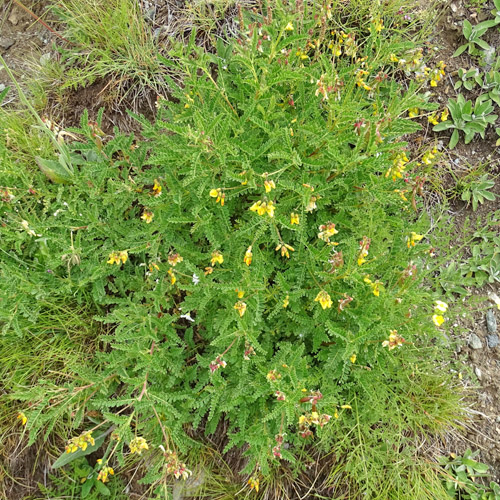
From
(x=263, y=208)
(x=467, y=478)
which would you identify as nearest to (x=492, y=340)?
(x=467, y=478)

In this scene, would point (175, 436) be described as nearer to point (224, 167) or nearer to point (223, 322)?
point (223, 322)

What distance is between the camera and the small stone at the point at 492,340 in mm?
2871

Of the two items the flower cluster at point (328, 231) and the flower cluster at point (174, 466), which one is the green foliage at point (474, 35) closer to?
the flower cluster at point (328, 231)

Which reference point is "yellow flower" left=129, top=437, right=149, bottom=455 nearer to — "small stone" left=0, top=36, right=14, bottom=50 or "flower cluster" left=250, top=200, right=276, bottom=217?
"flower cluster" left=250, top=200, right=276, bottom=217

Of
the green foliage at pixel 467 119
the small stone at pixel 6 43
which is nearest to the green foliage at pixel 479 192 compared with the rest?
the green foliage at pixel 467 119

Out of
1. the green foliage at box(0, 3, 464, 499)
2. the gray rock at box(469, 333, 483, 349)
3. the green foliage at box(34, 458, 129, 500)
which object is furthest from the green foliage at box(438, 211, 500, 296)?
the green foliage at box(34, 458, 129, 500)

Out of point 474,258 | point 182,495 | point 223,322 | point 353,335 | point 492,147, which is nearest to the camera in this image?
point 353,335

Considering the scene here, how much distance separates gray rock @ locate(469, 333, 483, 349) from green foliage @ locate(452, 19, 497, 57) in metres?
2.11

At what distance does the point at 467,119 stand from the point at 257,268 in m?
2.09

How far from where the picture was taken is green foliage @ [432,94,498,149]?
302 centimetres

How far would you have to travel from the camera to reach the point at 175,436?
2.22 m

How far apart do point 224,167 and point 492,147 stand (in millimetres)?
2260

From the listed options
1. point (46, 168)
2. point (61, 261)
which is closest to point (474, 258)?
point (61, 261)

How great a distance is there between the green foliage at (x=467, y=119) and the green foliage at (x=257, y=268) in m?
0.68
